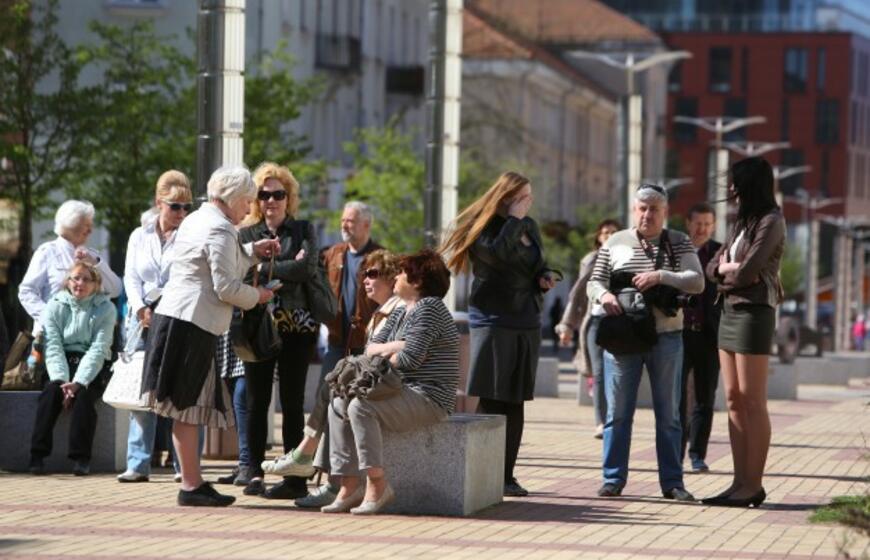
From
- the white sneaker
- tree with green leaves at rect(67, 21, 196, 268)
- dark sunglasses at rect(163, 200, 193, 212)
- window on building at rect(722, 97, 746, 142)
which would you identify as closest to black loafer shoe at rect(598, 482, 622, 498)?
the white sneaker

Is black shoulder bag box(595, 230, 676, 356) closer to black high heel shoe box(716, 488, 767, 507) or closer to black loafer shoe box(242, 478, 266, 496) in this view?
black high heel shoe box(716, 488, 767, 507)

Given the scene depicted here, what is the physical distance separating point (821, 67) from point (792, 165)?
21.9ft

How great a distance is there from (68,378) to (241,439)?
1991 mm

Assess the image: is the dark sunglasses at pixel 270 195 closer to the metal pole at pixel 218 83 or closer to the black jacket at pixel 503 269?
the black jacket at pixel 503 269

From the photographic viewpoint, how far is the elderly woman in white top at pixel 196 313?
13219 mm

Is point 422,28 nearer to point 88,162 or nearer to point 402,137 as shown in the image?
point 402,137

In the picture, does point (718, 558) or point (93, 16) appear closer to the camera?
point (718, 558)

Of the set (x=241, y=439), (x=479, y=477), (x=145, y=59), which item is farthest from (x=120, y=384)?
(x=145, y=59)

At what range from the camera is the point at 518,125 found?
81.1m

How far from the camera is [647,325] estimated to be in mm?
14578

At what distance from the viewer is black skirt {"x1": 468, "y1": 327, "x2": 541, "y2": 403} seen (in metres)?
14.8

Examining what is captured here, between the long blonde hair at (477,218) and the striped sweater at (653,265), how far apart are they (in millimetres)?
672

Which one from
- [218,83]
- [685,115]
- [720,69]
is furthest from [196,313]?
[685,115]

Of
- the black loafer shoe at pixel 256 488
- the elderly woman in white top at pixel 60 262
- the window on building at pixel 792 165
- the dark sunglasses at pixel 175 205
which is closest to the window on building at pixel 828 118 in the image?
the window on building at pixel 792 165
